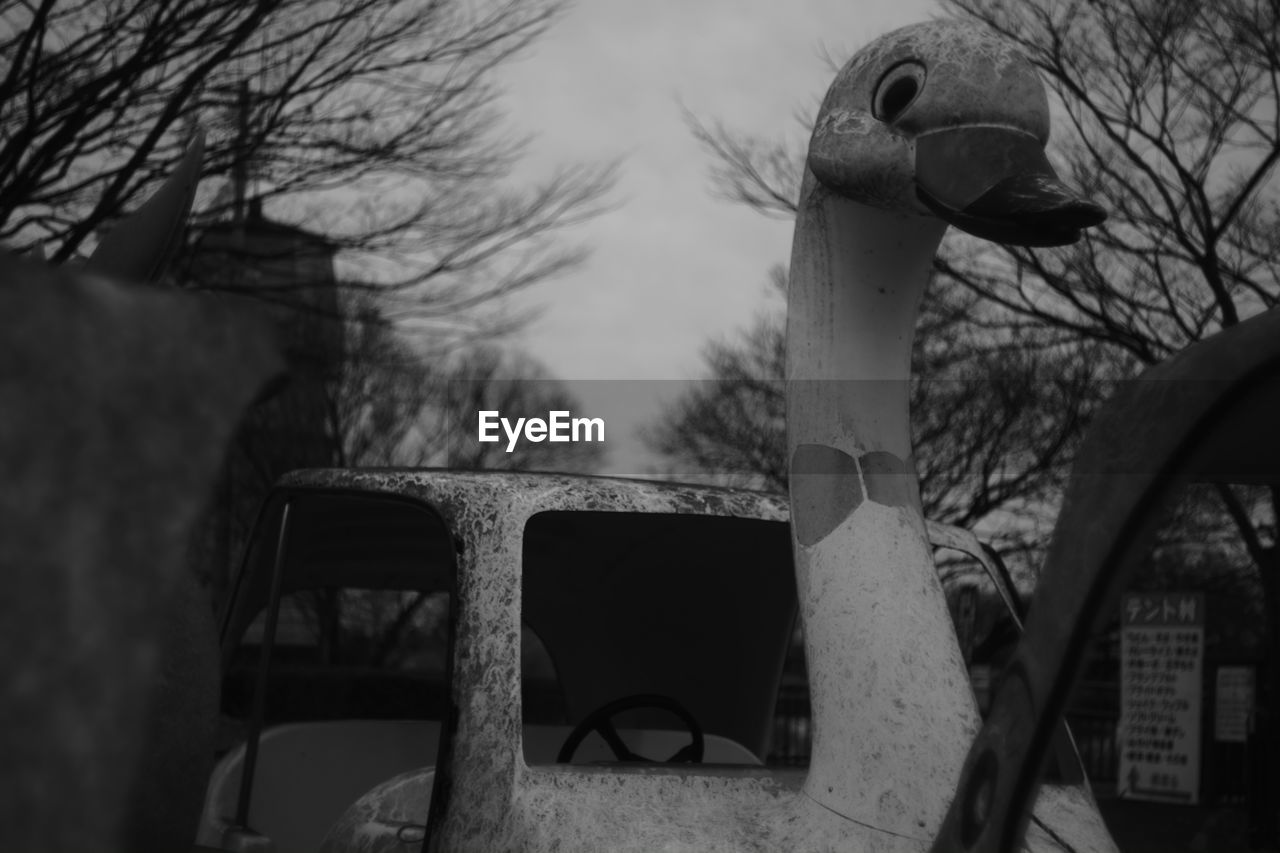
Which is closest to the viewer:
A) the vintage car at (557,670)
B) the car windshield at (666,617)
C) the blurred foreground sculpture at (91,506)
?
the blurred foreground sculpture at (91,506)

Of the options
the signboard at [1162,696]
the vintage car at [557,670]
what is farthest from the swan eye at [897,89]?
the signboard at [1162,696]

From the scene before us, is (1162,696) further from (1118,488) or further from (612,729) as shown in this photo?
(1118,488)

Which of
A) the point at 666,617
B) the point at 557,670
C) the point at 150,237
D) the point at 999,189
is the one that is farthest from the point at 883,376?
the point at 557,670

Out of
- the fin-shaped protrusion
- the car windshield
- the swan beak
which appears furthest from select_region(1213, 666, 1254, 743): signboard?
the fin-shaped protrusion

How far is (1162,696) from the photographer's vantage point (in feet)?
40.6

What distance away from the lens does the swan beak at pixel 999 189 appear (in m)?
1.74

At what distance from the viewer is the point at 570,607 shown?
4.79 meters

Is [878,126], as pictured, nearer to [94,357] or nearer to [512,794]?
[512,794]

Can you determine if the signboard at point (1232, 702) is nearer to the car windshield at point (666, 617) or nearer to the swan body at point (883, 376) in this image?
the car windshield at point (666, 617)

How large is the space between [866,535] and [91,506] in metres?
1.84

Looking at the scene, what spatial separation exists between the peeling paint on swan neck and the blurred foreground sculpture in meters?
1.65

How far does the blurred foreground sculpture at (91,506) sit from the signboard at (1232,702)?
13.5 metres

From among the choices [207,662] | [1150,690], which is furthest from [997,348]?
[207,662]

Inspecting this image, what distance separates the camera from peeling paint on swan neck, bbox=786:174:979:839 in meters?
2.13
